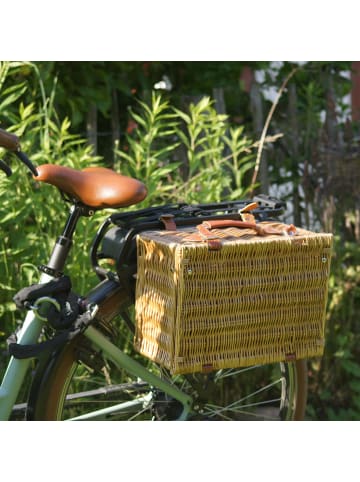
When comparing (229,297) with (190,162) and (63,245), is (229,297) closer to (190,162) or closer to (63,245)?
(63,245)

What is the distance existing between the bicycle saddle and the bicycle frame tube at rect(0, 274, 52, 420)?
0.28m

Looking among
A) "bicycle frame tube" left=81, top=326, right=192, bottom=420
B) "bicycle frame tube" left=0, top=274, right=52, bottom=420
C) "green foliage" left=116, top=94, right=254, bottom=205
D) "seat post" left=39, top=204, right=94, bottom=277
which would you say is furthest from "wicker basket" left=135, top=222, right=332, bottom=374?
"green foliage" left=116, top=94, right=254, bottom=205

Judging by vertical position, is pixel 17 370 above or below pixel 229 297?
below

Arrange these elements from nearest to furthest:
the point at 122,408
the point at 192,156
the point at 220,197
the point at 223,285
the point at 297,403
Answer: the point at 223,285 → the point at 122,408 → the point at 297,403 → the point at 192,156 → the point at 220,197

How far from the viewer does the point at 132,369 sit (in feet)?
9.25

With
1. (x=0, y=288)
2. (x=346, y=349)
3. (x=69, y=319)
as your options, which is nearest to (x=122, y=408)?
(x=69, y=319)

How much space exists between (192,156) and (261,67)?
1.13 m

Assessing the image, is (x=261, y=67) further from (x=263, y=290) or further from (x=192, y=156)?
(x=263, y=290)

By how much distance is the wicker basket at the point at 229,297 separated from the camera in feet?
8.43

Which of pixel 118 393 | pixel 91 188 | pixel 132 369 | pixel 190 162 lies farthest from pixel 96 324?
pixel 190 162

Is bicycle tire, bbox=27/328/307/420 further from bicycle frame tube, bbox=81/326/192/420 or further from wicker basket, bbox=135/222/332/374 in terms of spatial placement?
wicker basket, bbox=135/222/332/374

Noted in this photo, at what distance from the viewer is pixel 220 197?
13.4ft

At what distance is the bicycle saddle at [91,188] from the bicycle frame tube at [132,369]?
1.31 feet

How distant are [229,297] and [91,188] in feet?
1.76
